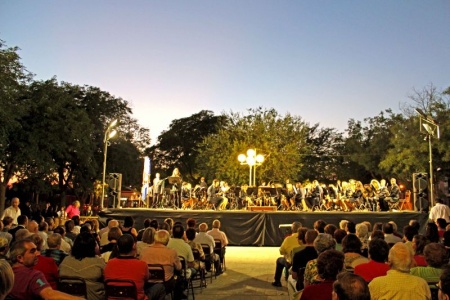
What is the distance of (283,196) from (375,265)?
1436 cm

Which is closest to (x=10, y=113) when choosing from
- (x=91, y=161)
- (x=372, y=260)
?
(x=91, y=161)

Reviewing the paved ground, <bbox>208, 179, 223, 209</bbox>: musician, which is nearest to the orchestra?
<bbox>208, 179, 223, 209</bbox>: musician

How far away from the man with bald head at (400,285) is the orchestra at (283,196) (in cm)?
1325

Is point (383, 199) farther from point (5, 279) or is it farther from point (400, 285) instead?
point (5, 279)

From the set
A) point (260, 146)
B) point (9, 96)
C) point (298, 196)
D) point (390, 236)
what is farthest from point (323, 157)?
point (390, 236)

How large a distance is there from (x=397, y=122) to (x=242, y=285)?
29.9 meters

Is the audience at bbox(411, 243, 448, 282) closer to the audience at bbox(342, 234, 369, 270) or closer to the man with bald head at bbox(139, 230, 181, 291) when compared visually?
the audience at bbox(342, 234, 369, 270)

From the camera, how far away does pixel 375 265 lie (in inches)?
169

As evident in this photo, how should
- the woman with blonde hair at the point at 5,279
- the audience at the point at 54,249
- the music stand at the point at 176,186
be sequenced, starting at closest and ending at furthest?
the woman with blonde hair at the point at 5,279, the audience at the point at 54,249, the music stand at the point at 176,186

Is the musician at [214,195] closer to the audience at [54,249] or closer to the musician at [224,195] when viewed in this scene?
the musician at [224,195]

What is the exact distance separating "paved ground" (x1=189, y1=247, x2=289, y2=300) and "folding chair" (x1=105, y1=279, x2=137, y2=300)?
335 centimetres

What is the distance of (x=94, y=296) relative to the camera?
458cm

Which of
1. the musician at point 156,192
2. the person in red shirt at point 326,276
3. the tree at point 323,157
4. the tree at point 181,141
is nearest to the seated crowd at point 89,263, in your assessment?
the person in red shirt at point 326,276

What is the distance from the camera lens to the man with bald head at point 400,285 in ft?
11.6
